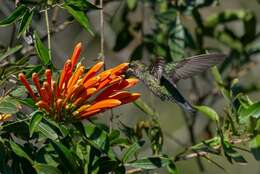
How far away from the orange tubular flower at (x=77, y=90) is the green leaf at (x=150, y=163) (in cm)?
23

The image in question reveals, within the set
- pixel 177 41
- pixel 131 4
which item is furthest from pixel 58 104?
pixel 131 4

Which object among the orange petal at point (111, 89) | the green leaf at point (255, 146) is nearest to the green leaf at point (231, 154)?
the green leaf at point (255, 146)

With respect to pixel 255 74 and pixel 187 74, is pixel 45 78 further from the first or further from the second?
pixel 255 74

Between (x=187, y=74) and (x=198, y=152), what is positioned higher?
(x=187, y=74)

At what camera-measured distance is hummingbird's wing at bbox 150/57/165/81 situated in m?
2.25

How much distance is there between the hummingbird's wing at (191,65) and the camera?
7.15ft

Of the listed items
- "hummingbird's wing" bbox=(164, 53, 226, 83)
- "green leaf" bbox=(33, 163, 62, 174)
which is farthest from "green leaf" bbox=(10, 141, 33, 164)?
"hummingbird's wing" bbox=(164, 53, 226, 83)

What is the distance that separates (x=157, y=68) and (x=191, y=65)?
0.40 feet

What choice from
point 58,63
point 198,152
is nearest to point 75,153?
point 198,152

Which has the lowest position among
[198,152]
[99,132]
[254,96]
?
[254,96]

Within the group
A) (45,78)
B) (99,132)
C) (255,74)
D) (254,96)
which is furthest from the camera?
(254,96)

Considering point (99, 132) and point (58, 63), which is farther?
point (58, 63)

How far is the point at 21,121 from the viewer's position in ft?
5.41

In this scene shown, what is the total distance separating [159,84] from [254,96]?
3.73 meters
